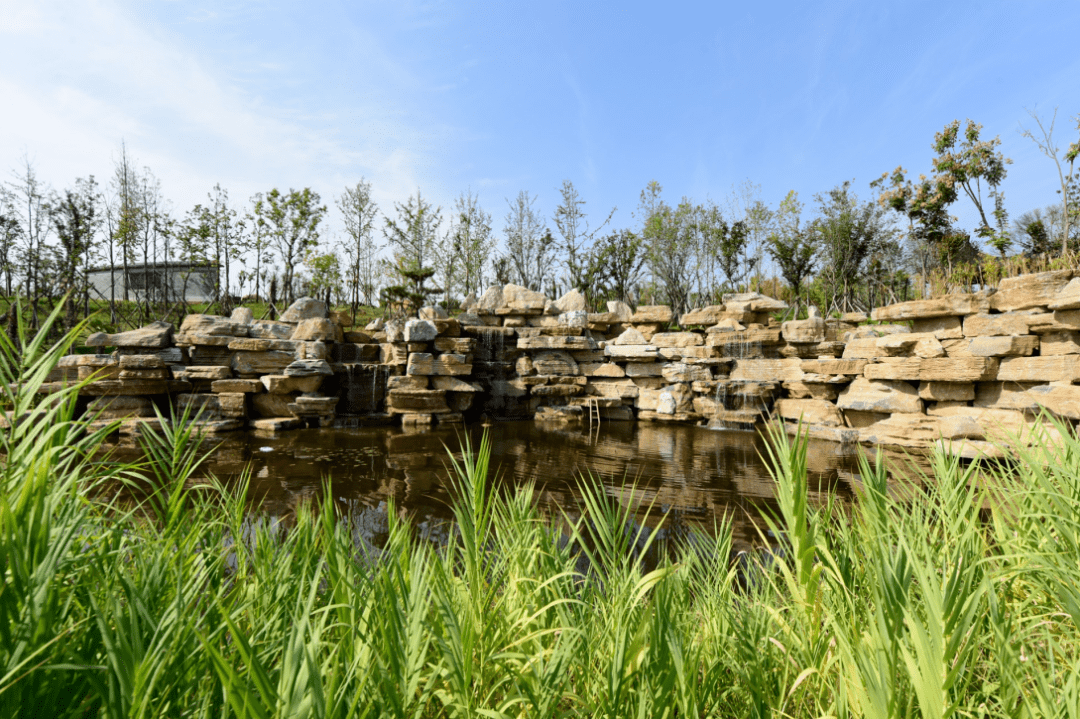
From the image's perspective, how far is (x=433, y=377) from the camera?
12078 mm

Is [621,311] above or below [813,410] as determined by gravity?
above

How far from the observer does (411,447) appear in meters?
8.98

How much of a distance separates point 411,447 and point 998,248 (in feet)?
64.6

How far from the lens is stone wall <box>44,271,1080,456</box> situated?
812cm

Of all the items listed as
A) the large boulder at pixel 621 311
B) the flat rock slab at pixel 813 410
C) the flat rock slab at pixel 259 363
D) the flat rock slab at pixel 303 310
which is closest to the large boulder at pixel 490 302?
the large boulder at pixel 621 311

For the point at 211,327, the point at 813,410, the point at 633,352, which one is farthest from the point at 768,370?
the point at 211,327

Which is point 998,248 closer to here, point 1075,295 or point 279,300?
point 1075,295

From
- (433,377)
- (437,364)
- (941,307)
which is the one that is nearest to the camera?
(941,307)

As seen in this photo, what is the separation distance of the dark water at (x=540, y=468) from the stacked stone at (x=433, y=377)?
0.91 meters

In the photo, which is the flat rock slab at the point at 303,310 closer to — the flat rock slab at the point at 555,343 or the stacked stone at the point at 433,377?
the stacked stone at the point at 433,377

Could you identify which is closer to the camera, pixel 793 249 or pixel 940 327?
pixel 940 327

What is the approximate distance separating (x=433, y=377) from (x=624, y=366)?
483cm

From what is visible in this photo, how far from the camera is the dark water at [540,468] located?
18.2 ft

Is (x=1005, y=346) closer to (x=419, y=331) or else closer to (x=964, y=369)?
(x=964, y=369)
